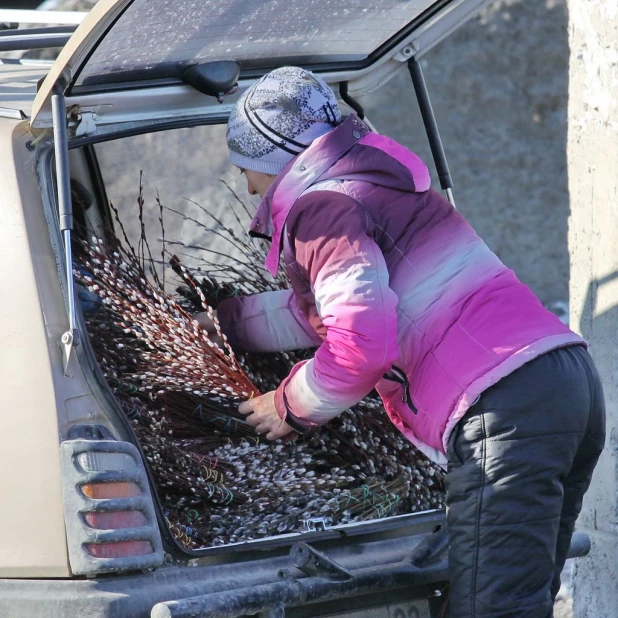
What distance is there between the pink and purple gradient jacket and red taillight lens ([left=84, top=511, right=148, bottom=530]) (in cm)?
51

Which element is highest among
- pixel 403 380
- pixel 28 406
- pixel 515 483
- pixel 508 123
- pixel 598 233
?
pixel 508 123

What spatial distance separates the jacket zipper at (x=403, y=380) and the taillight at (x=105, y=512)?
693 millimetres

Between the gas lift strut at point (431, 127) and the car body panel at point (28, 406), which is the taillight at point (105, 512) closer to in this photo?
the car body panel at point (28, 406)

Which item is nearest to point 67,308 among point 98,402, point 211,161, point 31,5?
point 98,402

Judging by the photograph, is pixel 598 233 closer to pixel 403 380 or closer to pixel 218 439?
pixel 403 380

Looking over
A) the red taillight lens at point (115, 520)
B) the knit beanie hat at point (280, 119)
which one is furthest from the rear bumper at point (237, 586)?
the knit beanie hat at point (280, 119)

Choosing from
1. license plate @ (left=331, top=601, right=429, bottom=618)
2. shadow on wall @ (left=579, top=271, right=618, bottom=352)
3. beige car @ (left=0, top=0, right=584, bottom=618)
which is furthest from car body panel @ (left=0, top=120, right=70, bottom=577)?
shadow on wall @ (left=579, top=271, right=618, bottom=352)

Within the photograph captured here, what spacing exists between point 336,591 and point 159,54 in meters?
1.49

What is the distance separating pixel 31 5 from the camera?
9078 mm

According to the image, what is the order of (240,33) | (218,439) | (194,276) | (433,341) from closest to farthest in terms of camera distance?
(433,341)
(240,33)
(218,439)
(194,276)

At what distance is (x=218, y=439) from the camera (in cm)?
319

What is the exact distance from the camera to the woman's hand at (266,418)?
9.23 ft

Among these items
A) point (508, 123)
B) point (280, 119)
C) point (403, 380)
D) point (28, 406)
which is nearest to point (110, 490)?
point (28, 406)

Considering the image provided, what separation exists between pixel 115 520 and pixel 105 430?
0.21 m
